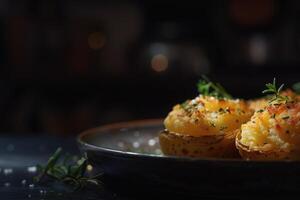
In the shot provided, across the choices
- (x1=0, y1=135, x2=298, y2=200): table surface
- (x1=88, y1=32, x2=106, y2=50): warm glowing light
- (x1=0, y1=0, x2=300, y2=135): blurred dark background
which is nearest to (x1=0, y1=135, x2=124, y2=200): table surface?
(x1=0, y1=135, x2=298, y2=200): table surface

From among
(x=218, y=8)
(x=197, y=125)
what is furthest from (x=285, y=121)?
(x=218, y=8)

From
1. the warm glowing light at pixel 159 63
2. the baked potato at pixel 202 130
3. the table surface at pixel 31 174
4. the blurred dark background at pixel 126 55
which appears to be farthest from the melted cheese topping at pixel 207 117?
the warm glowing light at pixel 159 63

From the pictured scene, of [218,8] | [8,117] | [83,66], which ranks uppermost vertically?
[218,8]

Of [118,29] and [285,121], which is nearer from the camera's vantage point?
[285,121]

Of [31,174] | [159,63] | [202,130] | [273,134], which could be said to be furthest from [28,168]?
[159,63]

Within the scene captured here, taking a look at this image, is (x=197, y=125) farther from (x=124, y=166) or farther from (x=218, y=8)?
(x=218, y=8)

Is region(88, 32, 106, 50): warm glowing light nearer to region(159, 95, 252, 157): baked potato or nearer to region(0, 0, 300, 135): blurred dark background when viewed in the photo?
region(0, 0, 300, 135): blurred dark background

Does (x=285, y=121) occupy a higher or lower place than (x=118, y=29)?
higher
